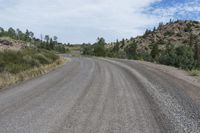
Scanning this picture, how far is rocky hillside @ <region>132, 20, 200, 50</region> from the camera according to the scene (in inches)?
4851

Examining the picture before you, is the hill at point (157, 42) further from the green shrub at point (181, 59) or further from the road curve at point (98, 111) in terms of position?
the road curve at point (98, 111)

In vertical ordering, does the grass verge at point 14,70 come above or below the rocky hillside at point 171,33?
below

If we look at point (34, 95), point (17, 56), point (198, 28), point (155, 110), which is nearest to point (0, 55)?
point (17, 56)

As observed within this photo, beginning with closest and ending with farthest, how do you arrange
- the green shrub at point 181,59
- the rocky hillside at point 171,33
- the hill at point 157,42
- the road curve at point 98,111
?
the road curve at point 98,111
the green shrub at point 181,59
the hill at point 157,42
the rocky hillside at point 171,33

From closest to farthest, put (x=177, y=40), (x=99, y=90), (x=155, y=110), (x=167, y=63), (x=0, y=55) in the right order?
(x=155, y=110), (x=99, y=90), (x=0, y=55), (x=167, y=63), (x=177, y=40)

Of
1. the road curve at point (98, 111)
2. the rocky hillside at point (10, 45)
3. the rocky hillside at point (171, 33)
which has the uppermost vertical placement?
the rocky hillside at point (171, 33)

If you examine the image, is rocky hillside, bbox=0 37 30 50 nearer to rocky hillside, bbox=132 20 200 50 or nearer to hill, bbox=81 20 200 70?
hill, bbox=81 20 200 70

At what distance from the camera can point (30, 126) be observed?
24.5ft

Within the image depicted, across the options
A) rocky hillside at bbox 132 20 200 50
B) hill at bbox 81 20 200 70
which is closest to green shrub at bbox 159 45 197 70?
hill at bbox 81 20 200 70

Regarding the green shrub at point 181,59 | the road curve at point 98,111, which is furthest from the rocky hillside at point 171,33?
the road curve at point 98,111

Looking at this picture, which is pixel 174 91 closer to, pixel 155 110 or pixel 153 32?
pixel 155 110

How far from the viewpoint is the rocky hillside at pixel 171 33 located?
12321cm

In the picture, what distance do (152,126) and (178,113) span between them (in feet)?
6.43

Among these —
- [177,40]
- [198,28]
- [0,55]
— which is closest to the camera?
[0,55]
